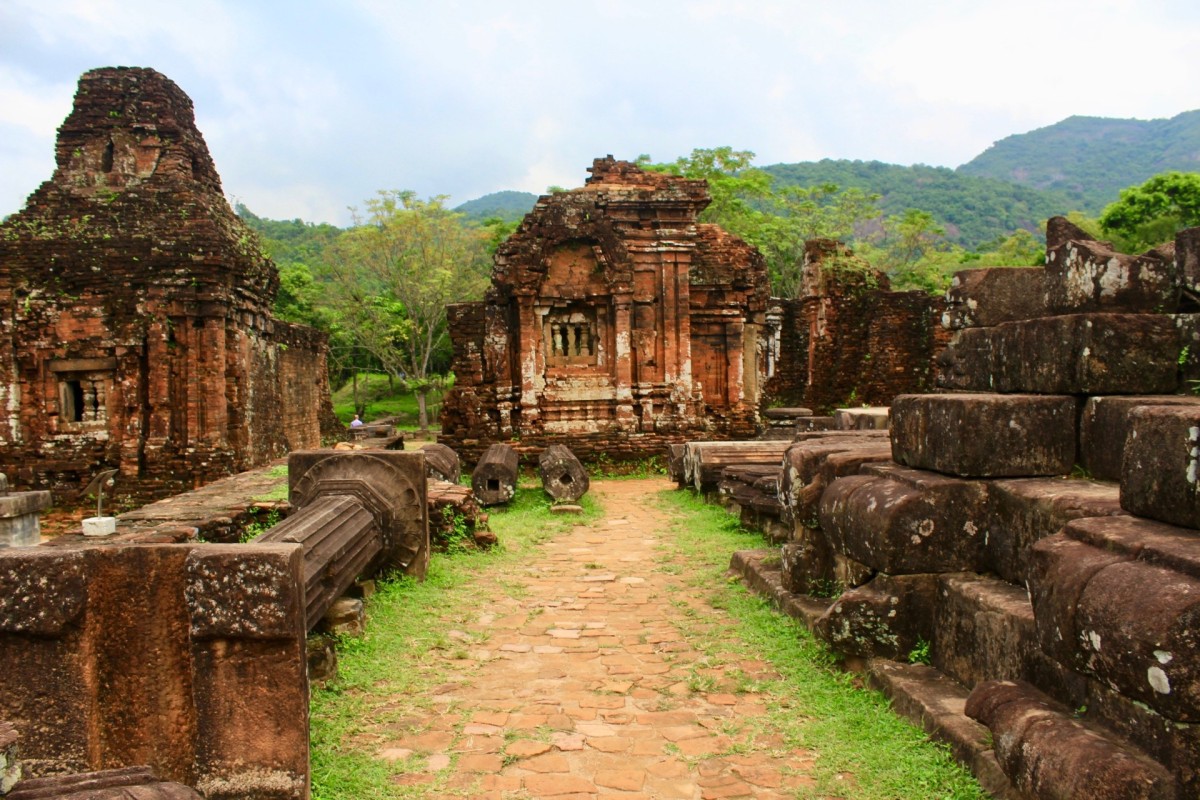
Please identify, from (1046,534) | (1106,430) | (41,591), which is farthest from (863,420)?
(41,591)

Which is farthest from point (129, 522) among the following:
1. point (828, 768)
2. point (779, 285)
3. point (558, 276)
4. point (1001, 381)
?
point (779, 285)

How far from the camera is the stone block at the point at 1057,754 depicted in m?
2.48

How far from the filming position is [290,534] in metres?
4.80

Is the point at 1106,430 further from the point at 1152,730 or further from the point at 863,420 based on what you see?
the point at 863,420

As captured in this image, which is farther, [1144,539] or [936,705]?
[936,705]

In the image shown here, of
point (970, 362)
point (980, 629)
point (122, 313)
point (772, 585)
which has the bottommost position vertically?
point (772, 585)

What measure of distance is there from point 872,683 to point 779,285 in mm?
32194

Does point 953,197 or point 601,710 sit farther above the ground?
point 953,197

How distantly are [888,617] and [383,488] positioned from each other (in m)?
3.93

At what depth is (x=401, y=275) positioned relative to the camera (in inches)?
1161

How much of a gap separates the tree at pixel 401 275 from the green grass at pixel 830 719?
2410 cm

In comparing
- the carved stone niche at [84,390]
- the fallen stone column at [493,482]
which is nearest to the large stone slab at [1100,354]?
the fallen stone column at [493,482]

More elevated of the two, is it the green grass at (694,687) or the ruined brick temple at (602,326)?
the ruined brick temple at (602,326)

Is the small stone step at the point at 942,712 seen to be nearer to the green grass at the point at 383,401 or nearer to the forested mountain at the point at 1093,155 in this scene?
the green grass at the point at 383,401
